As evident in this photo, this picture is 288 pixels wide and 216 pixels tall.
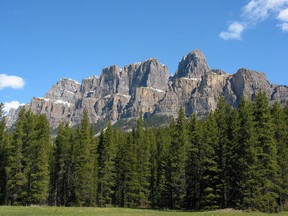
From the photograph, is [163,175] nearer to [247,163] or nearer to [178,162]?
[178,162]

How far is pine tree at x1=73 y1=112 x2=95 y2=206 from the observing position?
189ft

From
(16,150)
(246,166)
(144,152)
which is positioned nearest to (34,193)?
(16,150)

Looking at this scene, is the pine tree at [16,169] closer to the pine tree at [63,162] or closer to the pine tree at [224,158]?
the pine tree at [63,162]

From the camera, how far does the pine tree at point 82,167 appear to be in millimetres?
57719

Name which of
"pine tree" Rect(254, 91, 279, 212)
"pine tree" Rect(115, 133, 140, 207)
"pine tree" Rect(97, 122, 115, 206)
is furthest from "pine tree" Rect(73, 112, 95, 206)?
"pine tree" Rect(254, 91, 279, 212)

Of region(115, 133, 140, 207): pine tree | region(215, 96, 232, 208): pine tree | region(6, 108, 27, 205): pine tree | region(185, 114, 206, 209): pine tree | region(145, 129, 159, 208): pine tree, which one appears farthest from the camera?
region(145, 129, 159, 208): pine tree

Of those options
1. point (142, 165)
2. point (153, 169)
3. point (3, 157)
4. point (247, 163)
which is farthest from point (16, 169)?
point (247, 163)

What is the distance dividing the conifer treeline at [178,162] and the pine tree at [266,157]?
115 mm

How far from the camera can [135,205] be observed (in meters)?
60.8

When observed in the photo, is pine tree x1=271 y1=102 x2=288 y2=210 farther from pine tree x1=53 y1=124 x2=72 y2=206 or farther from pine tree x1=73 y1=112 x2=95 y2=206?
pine tree x1=53 y1=124 x2=72 y2=206

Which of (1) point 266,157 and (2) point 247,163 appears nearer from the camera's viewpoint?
(2) point 247,163

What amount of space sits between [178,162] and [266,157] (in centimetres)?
1552

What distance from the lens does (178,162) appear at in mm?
53969

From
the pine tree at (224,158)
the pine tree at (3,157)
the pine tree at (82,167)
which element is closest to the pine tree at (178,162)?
the pine tree at (224,158)
